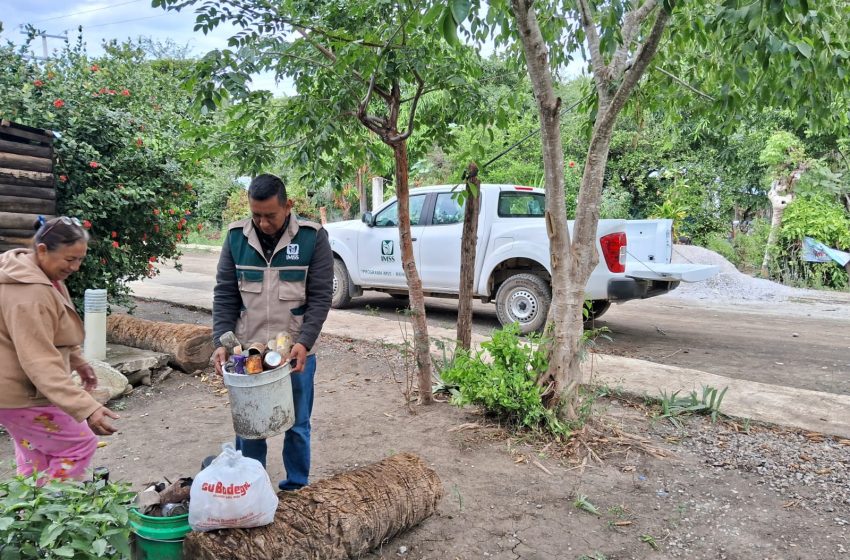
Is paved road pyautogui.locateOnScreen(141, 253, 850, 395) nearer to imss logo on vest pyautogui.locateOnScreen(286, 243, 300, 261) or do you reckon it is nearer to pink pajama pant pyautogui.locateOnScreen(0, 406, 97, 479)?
imss logo on vest pyautogui.locateOnScreen(286, 243, 300, 261)

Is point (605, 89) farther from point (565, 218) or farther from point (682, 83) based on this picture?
point (682, 83)

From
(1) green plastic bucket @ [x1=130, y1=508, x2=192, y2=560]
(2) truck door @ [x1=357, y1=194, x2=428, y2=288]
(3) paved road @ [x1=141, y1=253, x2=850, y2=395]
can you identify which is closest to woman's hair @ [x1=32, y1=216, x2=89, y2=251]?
(1) green plastic bucket @ [x1=130, y1=508, x2=192, y2=560]

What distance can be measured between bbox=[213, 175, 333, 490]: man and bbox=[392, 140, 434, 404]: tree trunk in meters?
1.53

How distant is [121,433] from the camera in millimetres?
4586

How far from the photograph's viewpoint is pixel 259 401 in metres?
2.67

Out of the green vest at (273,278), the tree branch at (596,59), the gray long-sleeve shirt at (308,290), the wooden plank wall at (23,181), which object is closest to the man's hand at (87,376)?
the gray long-sleeve shirt at (308,290)

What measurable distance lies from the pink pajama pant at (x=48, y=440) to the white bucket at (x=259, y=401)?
676mm

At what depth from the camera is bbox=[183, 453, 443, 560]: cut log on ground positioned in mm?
2346

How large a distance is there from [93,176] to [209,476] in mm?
4940

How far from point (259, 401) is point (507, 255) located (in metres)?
5.65

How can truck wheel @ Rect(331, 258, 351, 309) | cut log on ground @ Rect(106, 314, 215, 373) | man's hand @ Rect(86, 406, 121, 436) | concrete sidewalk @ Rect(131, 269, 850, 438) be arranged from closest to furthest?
man's hand @ Rect(86, 406, 121, 436) < concrete sidewalk @ Rect(131, 269, 850, 438) < cut log on ground @ Rect(106, 314, 215, 373) < truck wheel @ Rect(331, 258, 351, 309)

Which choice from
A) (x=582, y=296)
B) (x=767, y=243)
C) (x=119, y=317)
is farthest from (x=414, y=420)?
(x=767, y=243)

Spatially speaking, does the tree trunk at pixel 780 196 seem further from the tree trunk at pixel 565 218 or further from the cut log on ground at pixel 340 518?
the cut log on ground at pixel 340 518

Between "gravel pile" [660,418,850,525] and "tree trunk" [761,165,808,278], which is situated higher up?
"tree trunk" [761,165,808,278]
